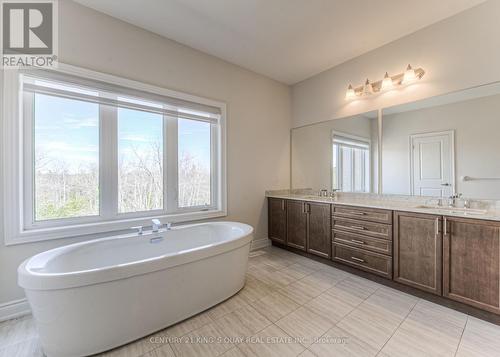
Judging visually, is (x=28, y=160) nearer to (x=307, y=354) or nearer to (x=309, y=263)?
(x=307, y=354)

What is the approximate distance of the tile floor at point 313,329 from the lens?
1.43 metres

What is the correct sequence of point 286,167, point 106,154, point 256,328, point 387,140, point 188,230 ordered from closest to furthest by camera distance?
point 256,328
point 106,154
point 188,230
point 387,140
point 286,167

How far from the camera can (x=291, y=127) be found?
383 cm

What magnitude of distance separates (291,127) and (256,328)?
10.0 ft

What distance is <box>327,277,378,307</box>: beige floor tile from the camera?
2.03m

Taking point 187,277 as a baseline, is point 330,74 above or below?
above

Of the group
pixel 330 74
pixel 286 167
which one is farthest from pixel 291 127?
pixel 330 74

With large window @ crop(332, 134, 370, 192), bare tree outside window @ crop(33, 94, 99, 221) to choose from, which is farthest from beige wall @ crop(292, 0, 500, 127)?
bare tree outside window @ crop(33, 94, 99, 221)

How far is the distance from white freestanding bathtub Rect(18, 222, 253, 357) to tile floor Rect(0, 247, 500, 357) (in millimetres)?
129

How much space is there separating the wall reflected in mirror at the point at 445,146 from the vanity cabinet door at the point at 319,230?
0.76m

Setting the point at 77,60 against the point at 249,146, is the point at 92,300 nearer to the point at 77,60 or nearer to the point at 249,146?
the point at 77,60

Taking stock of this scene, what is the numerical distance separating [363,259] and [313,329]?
111cm

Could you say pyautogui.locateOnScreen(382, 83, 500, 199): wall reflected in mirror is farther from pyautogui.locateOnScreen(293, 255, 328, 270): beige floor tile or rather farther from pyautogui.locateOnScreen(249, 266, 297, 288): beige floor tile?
pyautogui.locateOnScreen(249, 266, 297, 288): beige floor tile

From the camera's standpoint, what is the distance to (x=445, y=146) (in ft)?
7.30
